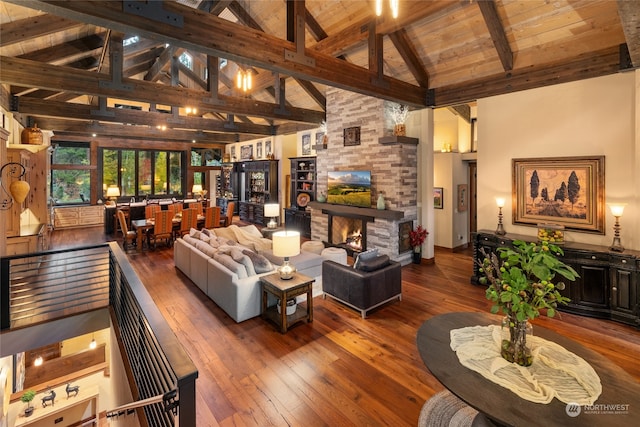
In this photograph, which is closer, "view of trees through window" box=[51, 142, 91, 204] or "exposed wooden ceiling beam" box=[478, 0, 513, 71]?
"exposed wooden ceiling beam" box=[478, 0, 513, 71]

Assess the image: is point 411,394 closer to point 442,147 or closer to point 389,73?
point 389,73

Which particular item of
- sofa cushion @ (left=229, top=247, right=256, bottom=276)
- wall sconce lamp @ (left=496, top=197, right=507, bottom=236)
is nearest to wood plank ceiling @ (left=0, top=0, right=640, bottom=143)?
wall sconce lamp @ (left=496, top=197, right=507, bottom=236)

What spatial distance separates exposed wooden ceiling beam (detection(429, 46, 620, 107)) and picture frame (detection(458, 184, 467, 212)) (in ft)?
9.08

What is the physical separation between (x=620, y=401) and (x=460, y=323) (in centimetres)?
106

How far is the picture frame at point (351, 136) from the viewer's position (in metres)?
7.22

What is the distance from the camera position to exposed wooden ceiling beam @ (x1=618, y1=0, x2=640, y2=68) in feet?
8.18

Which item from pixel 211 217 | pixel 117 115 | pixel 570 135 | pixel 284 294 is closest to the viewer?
pixel 284 294

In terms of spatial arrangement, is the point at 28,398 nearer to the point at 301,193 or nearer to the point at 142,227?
the point at 142,227

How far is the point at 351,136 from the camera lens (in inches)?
289

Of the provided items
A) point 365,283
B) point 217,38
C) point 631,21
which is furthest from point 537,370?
point 217,38

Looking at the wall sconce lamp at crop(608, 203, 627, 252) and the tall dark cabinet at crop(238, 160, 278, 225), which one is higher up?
the tall dark cabinet at crop(238, 160, 278, 225)

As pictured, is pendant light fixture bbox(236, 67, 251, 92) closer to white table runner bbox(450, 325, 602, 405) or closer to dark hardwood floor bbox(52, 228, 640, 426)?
dark hardwood floor bbox(52, 228, 640, 426)

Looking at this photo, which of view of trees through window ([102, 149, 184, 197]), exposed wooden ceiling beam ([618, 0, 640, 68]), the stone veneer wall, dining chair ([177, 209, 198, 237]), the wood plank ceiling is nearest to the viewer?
exposed wooden ceiling beam ([618, 0, 640, 68])

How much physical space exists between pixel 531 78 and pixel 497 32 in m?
1.02
